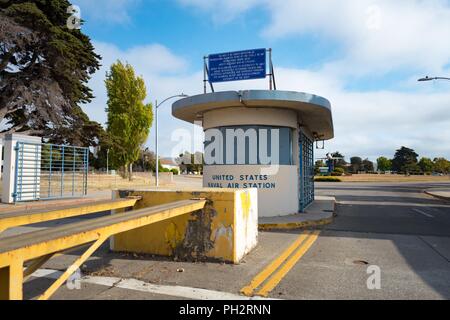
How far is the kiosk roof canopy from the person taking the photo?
9.27m

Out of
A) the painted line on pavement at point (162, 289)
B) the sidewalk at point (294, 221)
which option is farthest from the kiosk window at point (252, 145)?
the painted line on pavement at point (162, 289)

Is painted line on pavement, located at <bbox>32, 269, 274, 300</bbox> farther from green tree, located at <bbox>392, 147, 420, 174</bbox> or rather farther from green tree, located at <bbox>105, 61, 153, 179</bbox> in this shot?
green tree, located at <bbox>392, 147, 420, 174</bbox>

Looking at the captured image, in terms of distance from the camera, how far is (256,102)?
9508mm

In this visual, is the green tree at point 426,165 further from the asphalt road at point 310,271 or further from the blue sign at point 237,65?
the asphalt road at point 310,271

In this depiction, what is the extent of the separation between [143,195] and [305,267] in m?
3.02

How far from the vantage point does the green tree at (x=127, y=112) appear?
37094 mm

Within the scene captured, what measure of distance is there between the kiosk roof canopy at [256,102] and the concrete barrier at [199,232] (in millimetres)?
3924

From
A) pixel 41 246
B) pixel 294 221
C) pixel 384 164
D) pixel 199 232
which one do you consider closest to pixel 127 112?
pixel 294 221

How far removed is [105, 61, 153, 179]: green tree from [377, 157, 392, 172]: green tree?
117m

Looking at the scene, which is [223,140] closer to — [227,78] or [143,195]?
[227,78]

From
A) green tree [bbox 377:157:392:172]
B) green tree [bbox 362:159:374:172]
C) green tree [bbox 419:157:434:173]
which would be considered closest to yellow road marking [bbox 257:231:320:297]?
green tree [bbox 419:157:434:173]
